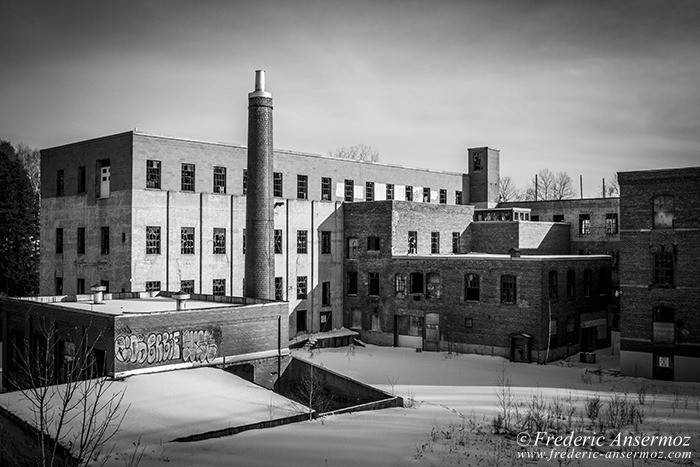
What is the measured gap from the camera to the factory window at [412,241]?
4125 cm

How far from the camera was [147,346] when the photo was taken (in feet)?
77.8

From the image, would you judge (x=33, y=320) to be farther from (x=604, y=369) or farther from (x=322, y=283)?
(x=604, y=369)

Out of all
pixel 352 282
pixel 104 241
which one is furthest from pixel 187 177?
pixel 352 282

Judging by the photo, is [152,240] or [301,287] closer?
[152,240]

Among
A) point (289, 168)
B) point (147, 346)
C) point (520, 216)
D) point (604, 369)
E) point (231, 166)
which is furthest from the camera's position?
point (520, 216)

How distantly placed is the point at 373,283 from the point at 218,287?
10611mm

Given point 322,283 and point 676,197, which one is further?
point 322,283

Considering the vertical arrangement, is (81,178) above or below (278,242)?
above

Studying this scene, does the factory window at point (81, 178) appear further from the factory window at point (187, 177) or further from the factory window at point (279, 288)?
the factory window at point (279, 288)

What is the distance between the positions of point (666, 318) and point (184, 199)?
1067 inches

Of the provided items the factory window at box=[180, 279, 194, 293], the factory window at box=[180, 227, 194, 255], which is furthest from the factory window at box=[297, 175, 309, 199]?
the factory window at box=[180, 279, 194, 293]

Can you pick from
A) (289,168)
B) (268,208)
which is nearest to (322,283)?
(289,168)

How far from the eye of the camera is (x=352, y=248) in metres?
42.2

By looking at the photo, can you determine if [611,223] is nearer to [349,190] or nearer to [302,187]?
[349,190]
